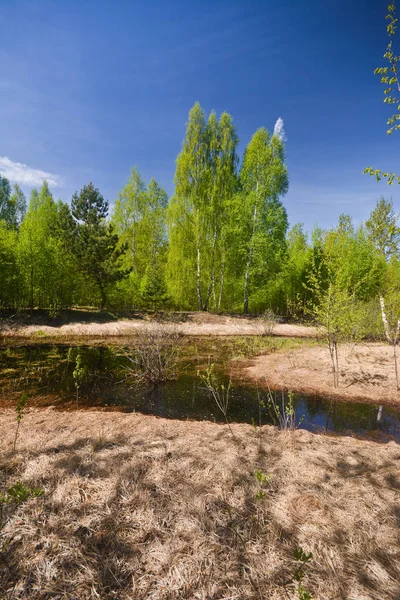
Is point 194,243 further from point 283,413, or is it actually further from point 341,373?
point 283,413

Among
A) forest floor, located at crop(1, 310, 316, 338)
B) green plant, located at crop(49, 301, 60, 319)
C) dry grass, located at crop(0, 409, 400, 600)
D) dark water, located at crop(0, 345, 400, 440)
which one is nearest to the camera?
dry grass, located at crop(0, 409, 400, 600)

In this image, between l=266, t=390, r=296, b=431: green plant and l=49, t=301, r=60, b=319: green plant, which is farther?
l=49, t=301, r=60, b=319: green plant

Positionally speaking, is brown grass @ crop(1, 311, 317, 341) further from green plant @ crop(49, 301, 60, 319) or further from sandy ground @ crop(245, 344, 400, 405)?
sandy ground @ crop(245, 344, 400, 405)

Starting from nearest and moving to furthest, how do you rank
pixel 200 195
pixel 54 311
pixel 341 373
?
pixel 341 373
pixel 54 311
pixel 200 195

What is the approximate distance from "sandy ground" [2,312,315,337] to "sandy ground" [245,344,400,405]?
499 cm

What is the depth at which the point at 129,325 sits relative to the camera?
19.5 m

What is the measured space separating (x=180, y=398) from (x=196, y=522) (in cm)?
541

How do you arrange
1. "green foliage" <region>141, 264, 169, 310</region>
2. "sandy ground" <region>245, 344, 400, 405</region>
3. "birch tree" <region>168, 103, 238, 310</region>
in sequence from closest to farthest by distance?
"sandy ground" <region>245, 344, 400, 405</region>
"green foliage" <region>141, 264, 169, 310</region>
"birch tree" <region>168, 103, 238, 310</region>

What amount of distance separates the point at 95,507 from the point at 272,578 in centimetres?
177

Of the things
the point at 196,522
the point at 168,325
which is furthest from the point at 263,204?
the point at 196,522

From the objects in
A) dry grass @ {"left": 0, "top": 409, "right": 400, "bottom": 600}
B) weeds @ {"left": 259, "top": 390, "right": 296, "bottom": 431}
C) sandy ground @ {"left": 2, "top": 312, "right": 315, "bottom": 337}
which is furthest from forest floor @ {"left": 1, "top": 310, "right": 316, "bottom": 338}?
dry grass @ {"left": 0, "top": 409, "right": 400, "bottom": 600}

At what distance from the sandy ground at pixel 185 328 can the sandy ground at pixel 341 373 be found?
4.99m

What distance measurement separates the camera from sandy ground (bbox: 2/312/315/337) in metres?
17.1

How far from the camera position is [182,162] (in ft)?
75.4
